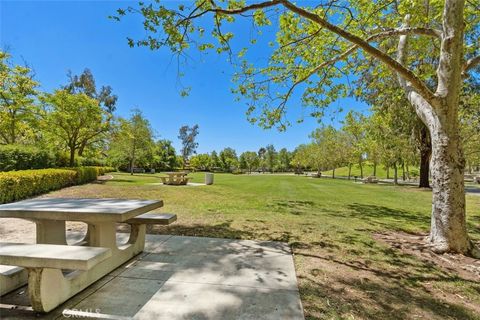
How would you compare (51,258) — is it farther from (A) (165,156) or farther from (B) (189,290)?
(A) (165,156)

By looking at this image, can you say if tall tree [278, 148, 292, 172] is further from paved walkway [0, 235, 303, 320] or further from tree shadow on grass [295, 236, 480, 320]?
paved walkway [0, 235, 303, 320]

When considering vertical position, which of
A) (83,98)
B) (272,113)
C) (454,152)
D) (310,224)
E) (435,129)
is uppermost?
(83,98)

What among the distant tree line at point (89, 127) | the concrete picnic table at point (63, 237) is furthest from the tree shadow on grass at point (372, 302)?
the distant tree line at point (89, 127)

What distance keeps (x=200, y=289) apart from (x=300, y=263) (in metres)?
1.73

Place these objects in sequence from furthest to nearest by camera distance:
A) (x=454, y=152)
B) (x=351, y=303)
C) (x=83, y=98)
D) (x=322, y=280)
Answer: (x=83, y=98) < (x=454, y=152) < (x=322, y=280) < (x=351, y=303)

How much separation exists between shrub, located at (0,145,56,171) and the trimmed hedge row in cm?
150

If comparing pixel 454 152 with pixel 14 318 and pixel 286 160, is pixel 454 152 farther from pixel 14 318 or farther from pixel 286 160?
pixel 286 160

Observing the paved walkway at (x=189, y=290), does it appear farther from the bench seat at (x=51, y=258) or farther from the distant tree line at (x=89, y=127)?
the distant tree line at (x=89, y=127)

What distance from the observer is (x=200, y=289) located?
3.05 m

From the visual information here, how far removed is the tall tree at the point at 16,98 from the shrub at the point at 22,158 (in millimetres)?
3919

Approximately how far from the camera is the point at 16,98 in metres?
15.2

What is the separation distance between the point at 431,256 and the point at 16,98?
20551 mm

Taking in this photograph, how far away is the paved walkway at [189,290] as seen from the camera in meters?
2.54

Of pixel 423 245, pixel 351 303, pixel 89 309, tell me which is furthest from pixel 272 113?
pixel 89 309
